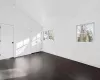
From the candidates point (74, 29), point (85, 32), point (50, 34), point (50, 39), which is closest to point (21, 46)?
point (50, 39)

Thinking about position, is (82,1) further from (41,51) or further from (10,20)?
(41,51)

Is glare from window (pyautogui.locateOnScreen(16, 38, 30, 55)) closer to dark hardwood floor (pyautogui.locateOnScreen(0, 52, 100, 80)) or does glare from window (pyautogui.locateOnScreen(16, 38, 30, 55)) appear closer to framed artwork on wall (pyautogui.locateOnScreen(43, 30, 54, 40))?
framed artwork on wall (pyautogui.locateOnScreen(43, 30, 54, 40))

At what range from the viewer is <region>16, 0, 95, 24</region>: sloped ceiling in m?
4.77

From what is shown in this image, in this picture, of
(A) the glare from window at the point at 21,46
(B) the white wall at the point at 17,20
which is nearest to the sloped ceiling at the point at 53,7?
(B) the white wall at the point at 17,20

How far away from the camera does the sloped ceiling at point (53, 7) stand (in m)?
4.77

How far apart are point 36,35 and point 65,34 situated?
10.4 ft

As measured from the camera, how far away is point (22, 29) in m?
7.23

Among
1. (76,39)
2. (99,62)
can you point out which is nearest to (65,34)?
(76,39)

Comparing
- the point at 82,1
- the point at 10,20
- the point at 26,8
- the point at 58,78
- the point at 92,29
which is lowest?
the point at 58,78

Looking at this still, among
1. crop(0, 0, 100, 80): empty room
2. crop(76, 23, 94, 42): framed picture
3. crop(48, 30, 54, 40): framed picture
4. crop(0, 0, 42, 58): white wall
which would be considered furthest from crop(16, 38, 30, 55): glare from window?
crop(76, 23, 94, 42): framed picture

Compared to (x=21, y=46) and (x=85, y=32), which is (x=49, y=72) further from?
(x=21, y=46)

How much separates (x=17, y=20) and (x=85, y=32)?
464 cm

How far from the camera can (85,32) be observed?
4848 mm

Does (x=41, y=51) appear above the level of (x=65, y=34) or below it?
below
